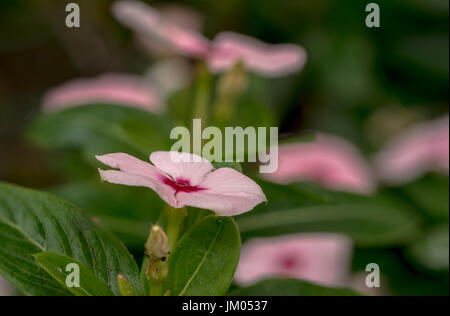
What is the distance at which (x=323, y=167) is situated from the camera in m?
1.23

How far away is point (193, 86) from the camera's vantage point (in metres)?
1.26

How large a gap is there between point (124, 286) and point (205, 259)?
0.07 meters

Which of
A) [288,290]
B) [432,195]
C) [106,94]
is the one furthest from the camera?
[106,94]

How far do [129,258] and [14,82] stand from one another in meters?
1.84

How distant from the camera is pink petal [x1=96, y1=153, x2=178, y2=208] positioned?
475mm

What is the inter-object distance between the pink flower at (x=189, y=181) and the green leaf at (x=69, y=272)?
8 centimetres

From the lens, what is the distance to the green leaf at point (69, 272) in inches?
20.2

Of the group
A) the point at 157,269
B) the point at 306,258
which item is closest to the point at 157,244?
the point at 157,269

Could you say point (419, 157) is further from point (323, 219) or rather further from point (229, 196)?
point (229, 196)

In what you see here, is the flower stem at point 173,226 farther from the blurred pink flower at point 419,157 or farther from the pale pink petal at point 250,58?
the blurred pink flower at point 419,157

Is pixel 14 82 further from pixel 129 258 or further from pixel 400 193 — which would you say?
pixel 129 258

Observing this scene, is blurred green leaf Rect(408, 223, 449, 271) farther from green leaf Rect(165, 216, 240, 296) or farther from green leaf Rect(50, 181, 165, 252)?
green leaf Rect(165, 216, 240, 296)

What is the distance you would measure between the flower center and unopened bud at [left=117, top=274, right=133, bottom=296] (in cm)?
8

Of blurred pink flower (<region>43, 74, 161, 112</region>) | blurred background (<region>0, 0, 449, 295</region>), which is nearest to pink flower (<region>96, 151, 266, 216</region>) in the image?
blurred pink flower (<region>43, 74, 161, 112</region>)
